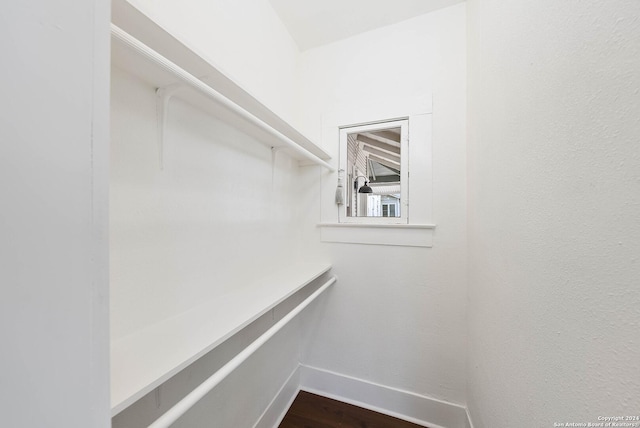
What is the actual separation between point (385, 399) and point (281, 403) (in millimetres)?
679

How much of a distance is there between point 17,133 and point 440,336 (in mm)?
1791

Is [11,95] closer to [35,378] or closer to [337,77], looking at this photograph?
[35,378]

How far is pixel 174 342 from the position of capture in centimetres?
65

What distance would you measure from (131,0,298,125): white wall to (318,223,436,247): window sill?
90cm

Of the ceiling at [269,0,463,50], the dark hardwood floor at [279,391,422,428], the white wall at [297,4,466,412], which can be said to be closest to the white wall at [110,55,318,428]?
the dark hardwood floor at [279,391,422,428]

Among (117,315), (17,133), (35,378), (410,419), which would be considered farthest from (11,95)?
(410,419)

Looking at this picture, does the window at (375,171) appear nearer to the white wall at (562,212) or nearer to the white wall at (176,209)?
the white wall at (562,212)

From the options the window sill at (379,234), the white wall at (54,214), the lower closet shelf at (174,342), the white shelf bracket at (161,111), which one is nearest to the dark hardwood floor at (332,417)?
the lower closet shelf at (174,342)

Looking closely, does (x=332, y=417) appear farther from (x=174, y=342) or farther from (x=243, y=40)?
(x=243, y=40)

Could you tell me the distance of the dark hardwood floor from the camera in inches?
53.6

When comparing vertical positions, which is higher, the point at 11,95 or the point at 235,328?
the point at 11,95

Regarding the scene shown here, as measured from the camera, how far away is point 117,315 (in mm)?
633

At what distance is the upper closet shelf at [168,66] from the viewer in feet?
1.73

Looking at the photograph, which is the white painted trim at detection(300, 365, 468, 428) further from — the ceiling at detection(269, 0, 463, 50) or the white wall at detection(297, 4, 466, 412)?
the ceiling at detection(269, 0, 463, 50)
